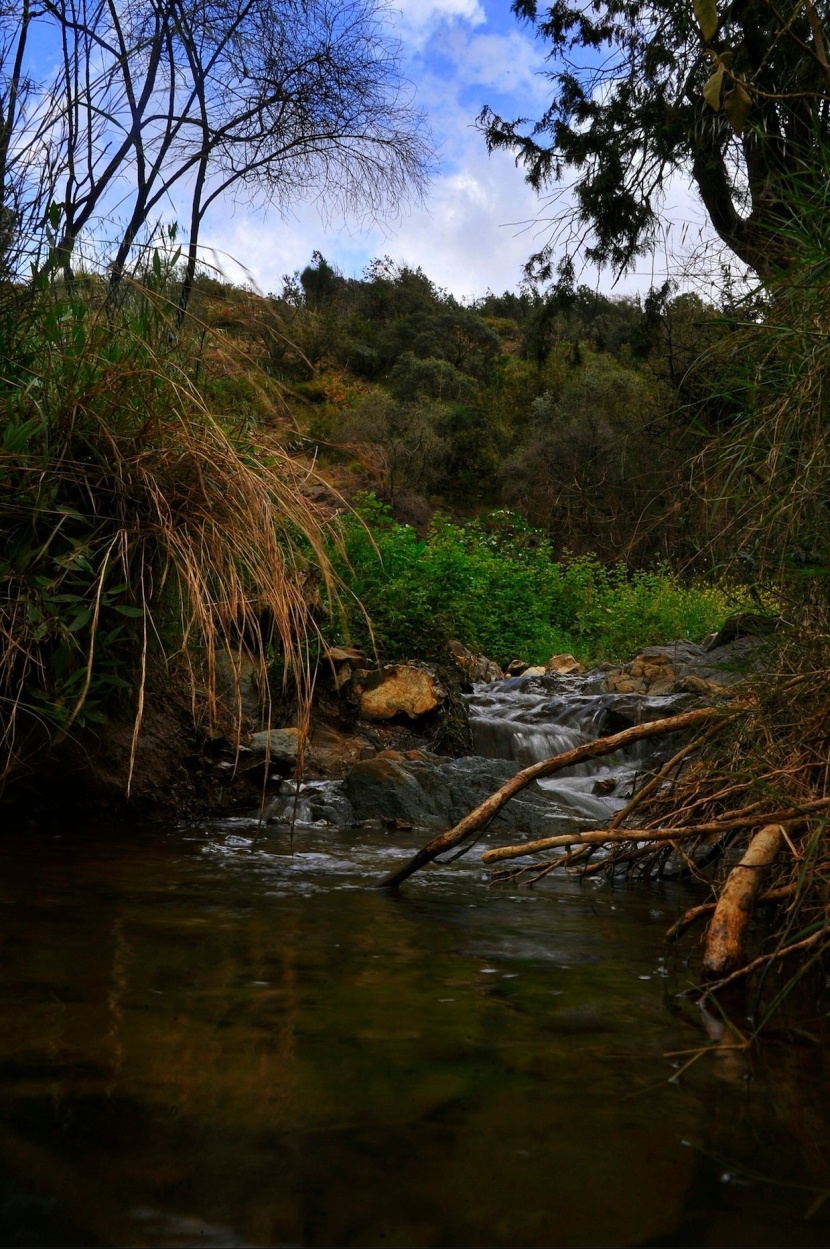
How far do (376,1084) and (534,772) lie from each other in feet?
5.01

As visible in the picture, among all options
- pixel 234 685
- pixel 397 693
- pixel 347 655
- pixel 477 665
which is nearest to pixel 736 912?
pixel 234 685

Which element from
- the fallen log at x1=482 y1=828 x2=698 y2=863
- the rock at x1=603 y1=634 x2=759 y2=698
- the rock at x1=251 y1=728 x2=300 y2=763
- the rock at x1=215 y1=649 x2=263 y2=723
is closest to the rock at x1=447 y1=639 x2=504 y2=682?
the rock at x1=603 y1=634 x2=759 y2=698

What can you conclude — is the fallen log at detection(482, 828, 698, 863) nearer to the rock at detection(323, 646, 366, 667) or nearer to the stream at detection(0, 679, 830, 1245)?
the stream at detection(0, 679, 830, 1245)

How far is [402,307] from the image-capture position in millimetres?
30125

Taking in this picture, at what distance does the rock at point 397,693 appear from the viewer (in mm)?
7137

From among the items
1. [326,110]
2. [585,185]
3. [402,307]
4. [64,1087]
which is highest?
[402,307]

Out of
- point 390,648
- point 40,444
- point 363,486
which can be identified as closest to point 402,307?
point 363,486

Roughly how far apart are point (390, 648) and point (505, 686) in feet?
8.83

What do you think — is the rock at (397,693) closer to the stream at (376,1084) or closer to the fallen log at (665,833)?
the stream at (376,1084)

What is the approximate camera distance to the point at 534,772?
3066 millimetres

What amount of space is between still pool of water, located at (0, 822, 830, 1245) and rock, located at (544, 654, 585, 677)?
8.81 metres

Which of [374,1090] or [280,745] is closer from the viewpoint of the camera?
[374,1090]

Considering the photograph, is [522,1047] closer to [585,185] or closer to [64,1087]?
[64,1087]

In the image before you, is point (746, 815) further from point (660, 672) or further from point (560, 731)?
point (660, 672)
